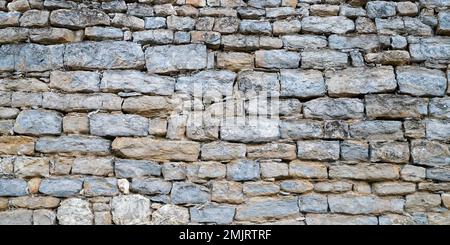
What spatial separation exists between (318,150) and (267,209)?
0.56m

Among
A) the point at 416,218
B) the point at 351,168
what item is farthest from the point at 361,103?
the point at 416,218

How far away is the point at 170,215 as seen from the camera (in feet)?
9.62

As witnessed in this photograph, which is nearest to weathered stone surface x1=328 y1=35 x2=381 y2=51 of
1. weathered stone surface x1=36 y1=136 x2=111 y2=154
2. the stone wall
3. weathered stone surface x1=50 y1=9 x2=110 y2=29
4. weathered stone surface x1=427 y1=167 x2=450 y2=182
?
the stone wall

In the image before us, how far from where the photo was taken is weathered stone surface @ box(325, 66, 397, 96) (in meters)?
3.09

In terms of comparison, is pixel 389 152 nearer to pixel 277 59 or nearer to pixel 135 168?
pixel 277 59

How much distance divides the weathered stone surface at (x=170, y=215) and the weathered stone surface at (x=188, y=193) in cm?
6

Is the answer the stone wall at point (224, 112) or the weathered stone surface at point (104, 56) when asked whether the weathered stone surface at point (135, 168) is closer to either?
the stone wall at point (224, 112)

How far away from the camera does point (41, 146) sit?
3.02m

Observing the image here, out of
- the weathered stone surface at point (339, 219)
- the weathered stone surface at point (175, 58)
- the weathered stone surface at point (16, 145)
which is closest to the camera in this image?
the weathered stone surface at point (339, 219)

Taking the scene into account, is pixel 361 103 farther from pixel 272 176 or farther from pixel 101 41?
pixel 101 41

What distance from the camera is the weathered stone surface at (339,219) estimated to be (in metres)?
2.92

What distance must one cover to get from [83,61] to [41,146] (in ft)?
2.30

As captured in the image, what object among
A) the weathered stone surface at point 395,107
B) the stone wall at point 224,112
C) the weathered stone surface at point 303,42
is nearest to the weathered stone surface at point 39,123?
the stone wall at point 224,112

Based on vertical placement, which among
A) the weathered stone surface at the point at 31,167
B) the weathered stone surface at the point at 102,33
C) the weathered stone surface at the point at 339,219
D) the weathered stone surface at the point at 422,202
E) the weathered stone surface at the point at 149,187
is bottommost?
the weathered stone surface at the point at 339,219
